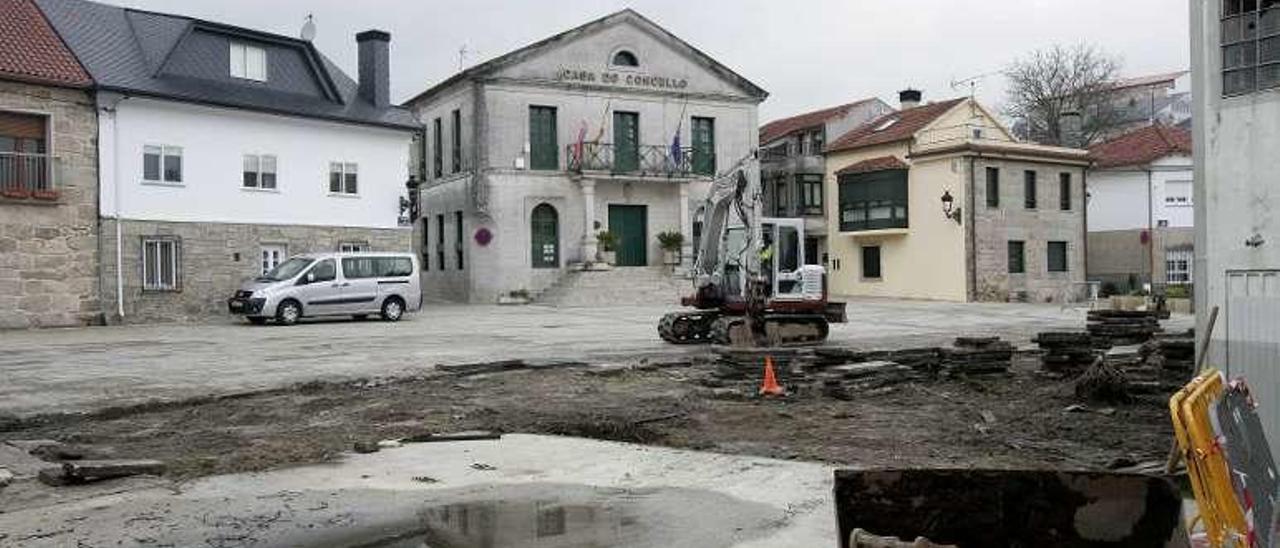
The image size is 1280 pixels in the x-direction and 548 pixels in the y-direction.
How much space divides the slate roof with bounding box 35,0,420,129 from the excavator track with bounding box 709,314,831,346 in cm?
1714

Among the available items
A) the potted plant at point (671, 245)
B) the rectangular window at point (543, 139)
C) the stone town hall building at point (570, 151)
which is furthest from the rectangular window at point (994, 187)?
the rectangular window at point (543, 139)

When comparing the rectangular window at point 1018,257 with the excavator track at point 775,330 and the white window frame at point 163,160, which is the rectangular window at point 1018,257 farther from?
the white window frame at point 163,160

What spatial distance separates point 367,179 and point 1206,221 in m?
26.5

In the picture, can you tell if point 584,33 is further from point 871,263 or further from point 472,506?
point 472,506

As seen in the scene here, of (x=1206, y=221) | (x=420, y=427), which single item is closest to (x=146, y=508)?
(x=420, y=427)

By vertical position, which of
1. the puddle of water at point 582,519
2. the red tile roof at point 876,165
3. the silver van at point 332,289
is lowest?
the puddle of water at point 582,519

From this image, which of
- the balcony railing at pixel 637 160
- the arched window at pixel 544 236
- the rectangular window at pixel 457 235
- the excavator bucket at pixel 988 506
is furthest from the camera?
the rectangular window at pixel 457 235

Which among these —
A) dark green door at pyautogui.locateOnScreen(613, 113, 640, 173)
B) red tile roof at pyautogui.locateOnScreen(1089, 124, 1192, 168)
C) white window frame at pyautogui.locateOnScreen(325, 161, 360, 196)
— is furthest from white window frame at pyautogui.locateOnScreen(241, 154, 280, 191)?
red tile roof at pyautogui.locateOnScreen(1089, 124, 1192, 168)

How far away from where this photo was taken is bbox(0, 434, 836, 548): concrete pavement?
613 cm

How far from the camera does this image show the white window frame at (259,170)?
30156 millimetres

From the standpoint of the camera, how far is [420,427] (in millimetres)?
10242

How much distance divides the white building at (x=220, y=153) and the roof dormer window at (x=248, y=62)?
37mm

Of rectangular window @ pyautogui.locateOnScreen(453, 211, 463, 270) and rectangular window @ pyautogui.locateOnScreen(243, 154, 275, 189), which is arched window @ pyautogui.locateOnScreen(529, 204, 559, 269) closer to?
rectangular window @ pyautogui.locateOnScreen(453, 211, 463, 270)

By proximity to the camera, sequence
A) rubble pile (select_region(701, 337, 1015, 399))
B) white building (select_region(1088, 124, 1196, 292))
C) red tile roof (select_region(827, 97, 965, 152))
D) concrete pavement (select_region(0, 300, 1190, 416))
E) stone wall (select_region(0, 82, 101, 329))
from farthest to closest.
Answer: white building (select_region(1088, 124, 1196, 292)), red tile roof (select_region(827, 97, 965, 152)), stone wall (select_region(0, 82, 101, 329)), concrete pavement (select_region(0, 300, 1190, 416)), rubble pile (select_region(701, 337, 1015, 399))
